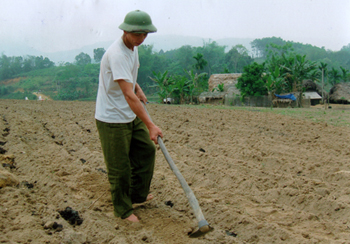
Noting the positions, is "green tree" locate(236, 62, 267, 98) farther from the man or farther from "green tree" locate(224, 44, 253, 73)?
"green tree" locate(224, 44, 253, 73)

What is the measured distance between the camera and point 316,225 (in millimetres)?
2531

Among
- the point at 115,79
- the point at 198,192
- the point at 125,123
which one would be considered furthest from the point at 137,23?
the point at 198,192

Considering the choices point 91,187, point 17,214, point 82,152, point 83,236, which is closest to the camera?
point 83,236

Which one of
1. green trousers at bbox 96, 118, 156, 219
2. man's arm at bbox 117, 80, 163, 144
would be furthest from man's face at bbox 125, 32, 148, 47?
green trousers at bbox 96, 118, 156, 219

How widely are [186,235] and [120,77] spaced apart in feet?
4.10

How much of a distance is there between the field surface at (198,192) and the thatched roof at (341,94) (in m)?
16.7

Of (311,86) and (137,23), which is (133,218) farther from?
(311,86)

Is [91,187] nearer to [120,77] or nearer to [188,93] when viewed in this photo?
[120,77]

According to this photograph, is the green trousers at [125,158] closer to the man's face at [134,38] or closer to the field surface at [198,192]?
the field surface at [198,192]

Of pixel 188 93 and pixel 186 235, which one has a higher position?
pixel 188 93

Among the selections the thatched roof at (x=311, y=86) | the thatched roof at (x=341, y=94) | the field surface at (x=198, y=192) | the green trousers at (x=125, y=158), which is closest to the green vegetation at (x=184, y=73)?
the thatched roof at (x=311, y=86)

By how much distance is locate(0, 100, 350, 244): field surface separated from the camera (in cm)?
233

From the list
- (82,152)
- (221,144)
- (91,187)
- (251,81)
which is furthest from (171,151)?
(251,81)

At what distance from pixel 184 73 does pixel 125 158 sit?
1903 inches
